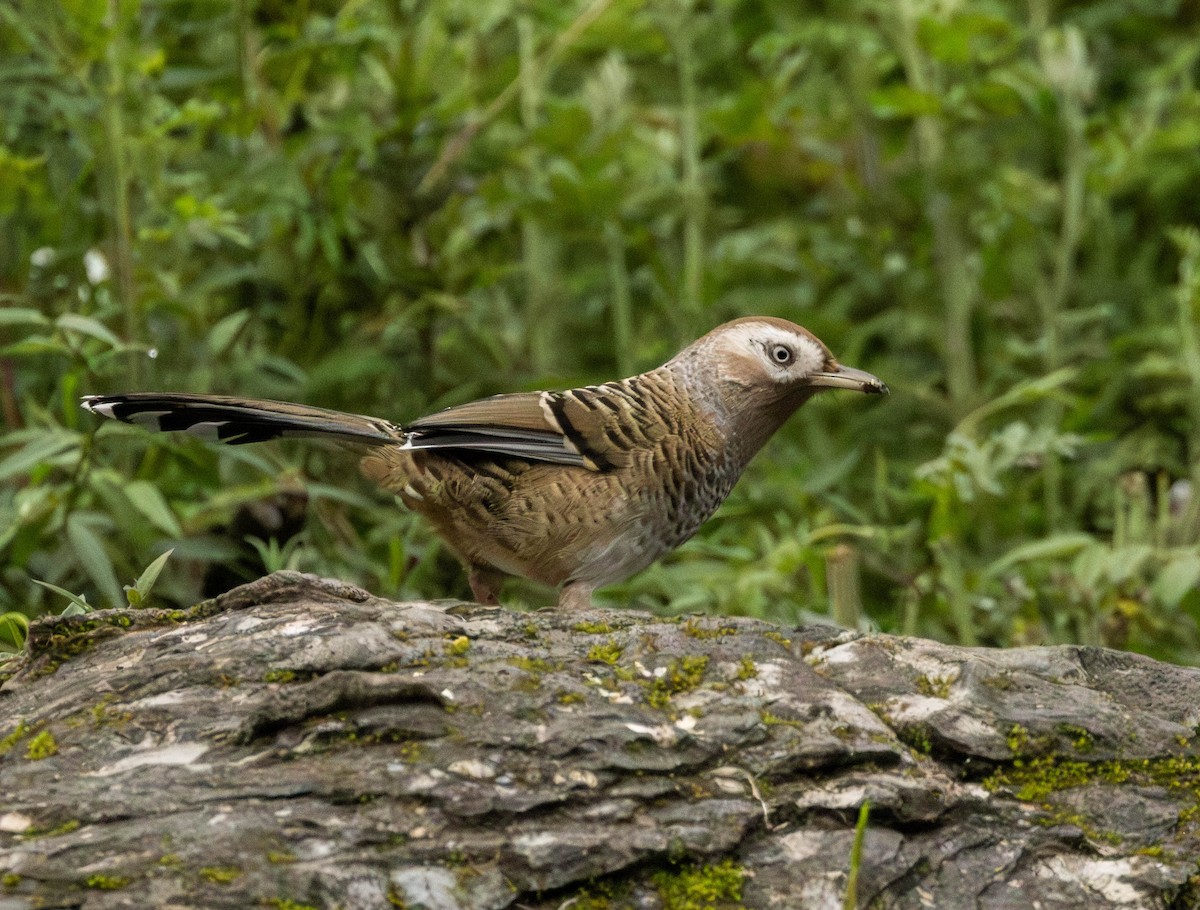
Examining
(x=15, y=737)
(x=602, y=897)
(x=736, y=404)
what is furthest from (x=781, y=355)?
(x=15, y=737)

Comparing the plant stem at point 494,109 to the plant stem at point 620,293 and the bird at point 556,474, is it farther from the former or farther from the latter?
the bird at point 556,474

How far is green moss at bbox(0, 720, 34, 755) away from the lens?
8.52ft

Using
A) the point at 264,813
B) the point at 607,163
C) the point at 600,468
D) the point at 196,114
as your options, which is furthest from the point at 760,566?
the point at 264,813

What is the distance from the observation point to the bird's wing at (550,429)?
12.7ft

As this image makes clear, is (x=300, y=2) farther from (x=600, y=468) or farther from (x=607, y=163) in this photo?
(x=600, y=468)

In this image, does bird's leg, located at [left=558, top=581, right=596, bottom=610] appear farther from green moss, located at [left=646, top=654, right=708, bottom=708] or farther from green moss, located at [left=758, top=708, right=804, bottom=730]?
green moss, located at [left=758, top=708, right=804, bottom=730]

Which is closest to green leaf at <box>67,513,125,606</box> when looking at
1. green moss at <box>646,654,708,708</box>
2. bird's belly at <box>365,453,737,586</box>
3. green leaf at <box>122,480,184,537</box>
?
green leaf at <box>122,480,184,537</box>

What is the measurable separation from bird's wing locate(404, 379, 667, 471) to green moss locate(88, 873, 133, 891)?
1671 millimetres

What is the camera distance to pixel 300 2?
5.41m

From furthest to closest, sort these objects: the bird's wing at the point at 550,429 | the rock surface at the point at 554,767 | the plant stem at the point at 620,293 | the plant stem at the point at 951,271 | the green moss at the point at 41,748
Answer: the plant stem at the point at 951,271
the plant stem at the point at 620,293
the bird's wing at the point at 550,429
the green moss at the point at 41,748
the rock surface at the point at 554,767

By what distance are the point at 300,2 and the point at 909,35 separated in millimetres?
2302

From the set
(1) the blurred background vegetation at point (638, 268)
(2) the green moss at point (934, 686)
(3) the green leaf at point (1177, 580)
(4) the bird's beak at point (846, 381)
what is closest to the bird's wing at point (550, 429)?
(4) the bird's beak at point (846, 381)

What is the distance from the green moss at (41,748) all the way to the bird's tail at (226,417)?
3.39 ft

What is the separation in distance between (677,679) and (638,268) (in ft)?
12.2
